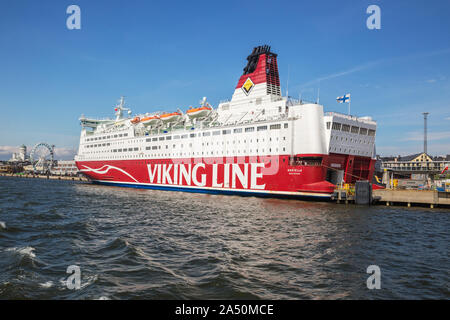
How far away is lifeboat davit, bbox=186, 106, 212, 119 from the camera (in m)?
38.5

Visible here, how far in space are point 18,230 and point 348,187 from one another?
77.7 feet

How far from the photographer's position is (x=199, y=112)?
38.7 m

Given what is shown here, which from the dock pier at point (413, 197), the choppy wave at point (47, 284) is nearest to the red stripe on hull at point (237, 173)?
the dock pier at point (413, 197)

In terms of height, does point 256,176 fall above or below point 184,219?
above

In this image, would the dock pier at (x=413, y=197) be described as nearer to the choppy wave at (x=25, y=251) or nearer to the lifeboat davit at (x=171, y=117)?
the choppy wave at (x=25, y=251)

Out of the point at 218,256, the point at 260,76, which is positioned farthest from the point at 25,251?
the point at 260,76

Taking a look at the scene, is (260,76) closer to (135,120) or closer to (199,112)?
(199,112)

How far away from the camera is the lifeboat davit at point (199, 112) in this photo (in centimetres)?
3847

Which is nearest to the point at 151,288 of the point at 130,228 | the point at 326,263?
the point at 326,263

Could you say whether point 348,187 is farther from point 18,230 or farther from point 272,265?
point 18,230

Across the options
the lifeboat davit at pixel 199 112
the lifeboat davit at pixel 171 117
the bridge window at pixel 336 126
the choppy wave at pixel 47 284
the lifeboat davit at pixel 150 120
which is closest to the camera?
the choppy wave at pixel 47 284

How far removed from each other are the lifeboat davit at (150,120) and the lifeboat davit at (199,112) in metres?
6.73

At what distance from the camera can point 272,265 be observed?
9.06 m
